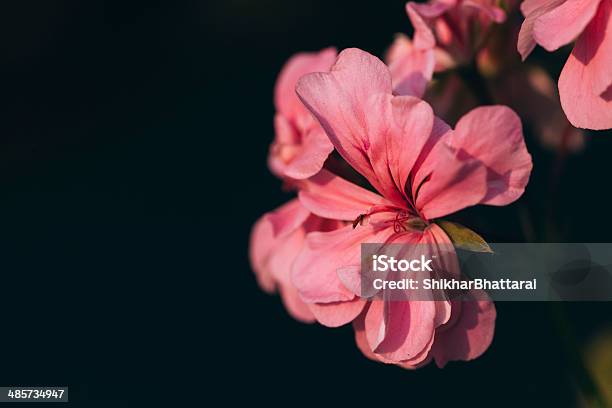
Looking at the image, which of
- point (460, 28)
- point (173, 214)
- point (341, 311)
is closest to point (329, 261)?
point (341, 311)

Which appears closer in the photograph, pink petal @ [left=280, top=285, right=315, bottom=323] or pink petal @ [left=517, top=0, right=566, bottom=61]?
pink petal @ [left=517, top=0, right=566, bottom=61]

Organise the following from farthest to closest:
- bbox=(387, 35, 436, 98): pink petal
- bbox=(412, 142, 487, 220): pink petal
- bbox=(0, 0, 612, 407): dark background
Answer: bbox=(0, 0, 612, 407): dark background → bbox=(387, 35, 436, 98): pink petal → bbox=(412, 142, 487, 220): pink petal

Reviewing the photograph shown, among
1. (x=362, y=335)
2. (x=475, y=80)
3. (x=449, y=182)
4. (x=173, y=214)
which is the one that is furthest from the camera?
(x=173, y=214)

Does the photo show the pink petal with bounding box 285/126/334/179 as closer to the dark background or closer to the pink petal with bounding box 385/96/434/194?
the pink petal with bounding box 385/96/434/194

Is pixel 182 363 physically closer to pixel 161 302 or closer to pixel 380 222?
pixel 161 302

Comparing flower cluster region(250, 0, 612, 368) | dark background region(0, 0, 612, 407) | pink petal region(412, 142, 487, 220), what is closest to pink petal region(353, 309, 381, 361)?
flower cluster region(250, 0, 612, 368)

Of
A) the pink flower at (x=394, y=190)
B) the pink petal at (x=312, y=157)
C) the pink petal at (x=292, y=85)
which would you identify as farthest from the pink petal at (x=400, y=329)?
the pink petal at (x=292, y=85)

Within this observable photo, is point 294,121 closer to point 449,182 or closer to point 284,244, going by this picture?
point 284,244
